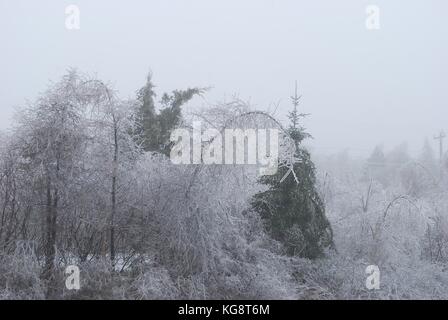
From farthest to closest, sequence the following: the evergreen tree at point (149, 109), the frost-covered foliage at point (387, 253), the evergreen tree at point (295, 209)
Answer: the evergreen tree at point (149, 109) < the evergreen tree at point (295, 209) < the frost-covered foliage at point (387, 253)

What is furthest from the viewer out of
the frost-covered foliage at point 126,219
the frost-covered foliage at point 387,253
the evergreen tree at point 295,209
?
the evergreen tree at point 295,209

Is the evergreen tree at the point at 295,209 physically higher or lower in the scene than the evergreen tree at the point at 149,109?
lower

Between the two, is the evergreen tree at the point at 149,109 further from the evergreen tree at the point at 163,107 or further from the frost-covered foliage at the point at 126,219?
the frost-covered foliage at the point at 126,219

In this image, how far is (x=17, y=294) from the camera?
21.4 feet

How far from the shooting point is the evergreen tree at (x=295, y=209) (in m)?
8.53

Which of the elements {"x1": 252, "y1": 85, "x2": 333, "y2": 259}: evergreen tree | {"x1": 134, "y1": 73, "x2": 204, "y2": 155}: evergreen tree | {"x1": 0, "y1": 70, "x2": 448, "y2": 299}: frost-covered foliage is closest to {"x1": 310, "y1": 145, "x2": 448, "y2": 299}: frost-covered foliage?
{"x1": 0, "y1": 70, "x2": 448, "y2": 299}: frost-covered foliage

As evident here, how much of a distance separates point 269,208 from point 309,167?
115cm

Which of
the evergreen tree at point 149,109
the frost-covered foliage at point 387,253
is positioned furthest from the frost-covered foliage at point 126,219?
the evergreen tree at point 149,109

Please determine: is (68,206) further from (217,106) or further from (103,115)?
(217,106)

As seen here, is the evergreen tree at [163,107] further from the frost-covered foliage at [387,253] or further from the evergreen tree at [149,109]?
the frost-covered foliage at [387,253]

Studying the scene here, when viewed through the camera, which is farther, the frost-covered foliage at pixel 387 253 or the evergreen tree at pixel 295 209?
the evergreen tree at pixel 295 209

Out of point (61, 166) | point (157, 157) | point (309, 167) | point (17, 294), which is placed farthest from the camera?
point (309, 167)

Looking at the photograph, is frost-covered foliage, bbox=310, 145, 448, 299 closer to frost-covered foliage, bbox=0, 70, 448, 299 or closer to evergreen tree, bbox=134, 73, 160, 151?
frost-covered foliage, bbox=0, 70, 448, 299
